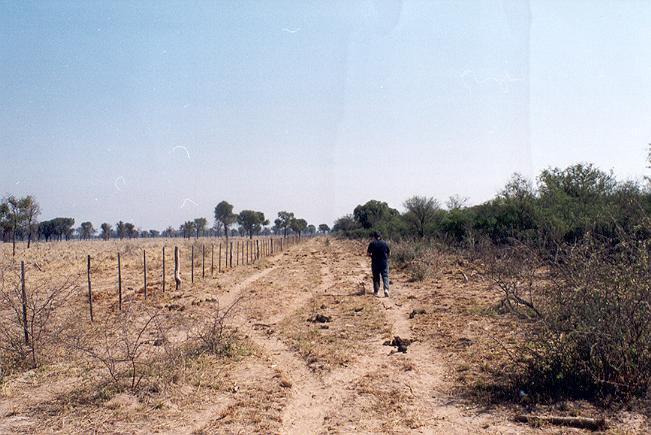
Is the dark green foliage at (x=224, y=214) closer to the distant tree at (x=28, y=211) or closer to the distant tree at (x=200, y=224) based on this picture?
the distant tree at (x=200, y=224)

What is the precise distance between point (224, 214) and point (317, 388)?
10337cm

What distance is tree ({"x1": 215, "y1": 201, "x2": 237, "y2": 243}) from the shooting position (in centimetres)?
10719

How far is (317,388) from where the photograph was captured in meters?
6.64

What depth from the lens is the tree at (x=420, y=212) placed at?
43.1 meters

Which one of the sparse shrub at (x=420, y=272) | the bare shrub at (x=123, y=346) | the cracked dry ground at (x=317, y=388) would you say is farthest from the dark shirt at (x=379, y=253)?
the bare shrub at (x=123, y=346)

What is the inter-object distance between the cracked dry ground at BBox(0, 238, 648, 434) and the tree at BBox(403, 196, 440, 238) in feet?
103

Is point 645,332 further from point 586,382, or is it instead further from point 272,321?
point 272,321

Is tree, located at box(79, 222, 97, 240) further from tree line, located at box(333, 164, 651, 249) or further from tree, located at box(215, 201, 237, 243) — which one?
tree line, located at box(333, 164, 651, 249)

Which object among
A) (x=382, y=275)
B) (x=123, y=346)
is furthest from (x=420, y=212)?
(x=123, y=346)

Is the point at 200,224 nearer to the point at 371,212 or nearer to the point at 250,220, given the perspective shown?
the point at 250,220

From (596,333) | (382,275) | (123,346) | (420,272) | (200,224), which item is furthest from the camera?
(200,224)

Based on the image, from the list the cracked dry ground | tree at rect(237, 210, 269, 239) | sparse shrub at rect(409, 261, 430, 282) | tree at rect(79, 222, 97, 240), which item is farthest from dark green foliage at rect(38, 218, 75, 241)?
the cracked dry ground

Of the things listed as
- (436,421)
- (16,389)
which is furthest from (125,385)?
(436,421)

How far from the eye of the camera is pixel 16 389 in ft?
21.7
